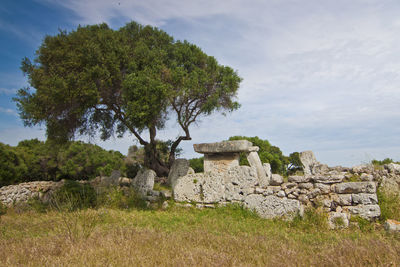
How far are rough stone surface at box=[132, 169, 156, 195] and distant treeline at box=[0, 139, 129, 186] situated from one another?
193 inches

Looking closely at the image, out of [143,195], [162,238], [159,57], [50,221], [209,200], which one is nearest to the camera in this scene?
[162,238]

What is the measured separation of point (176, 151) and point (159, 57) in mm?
5744

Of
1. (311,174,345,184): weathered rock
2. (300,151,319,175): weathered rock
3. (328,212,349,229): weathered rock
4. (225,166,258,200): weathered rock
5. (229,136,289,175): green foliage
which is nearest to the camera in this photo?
(328,212,349,229): weathered rock

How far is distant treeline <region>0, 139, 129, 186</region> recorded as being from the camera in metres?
17.1

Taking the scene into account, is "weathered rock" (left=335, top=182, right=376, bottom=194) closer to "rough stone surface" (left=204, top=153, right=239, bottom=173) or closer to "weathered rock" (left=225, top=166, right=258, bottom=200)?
"weathered rock" (left=225, top=166, right=258, bottom=200)

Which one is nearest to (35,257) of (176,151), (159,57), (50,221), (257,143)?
(50,221)

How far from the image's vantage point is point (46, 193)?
43.3 feet

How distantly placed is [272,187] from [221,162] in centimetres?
308

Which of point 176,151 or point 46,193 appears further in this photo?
point 176,151

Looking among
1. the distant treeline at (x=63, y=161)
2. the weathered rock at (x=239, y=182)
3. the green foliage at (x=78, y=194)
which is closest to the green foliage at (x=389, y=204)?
the weathered rock at (x=239, y=182)

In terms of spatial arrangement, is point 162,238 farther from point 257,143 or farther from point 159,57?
point 257,143

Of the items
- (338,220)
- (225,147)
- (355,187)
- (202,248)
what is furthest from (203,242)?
(225,147)

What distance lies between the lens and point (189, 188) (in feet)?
39.4

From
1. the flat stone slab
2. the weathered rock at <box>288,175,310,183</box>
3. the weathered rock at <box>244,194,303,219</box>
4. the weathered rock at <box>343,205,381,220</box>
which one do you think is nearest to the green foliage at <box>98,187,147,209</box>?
the flat stone slab
